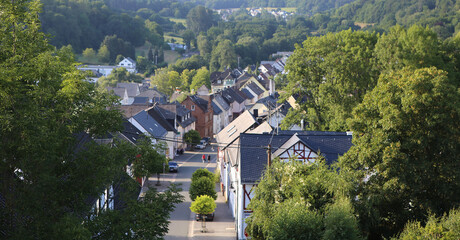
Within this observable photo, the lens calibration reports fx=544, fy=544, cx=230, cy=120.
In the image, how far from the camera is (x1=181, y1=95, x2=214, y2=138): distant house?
6538 centimetres

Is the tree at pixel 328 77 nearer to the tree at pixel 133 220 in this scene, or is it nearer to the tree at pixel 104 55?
the tree at pixel 133 220

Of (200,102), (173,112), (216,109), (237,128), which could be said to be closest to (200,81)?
(216,109)

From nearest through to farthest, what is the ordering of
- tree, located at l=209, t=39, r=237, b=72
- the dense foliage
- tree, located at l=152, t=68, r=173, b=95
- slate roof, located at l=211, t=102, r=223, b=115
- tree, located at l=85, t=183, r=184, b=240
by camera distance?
the dense foliage → tree, located at l=85, t=183, r=184, b=240 → slate roof, located at l=211, t=102, r=223, b=115 → tree, located at l=152, t=68, r=173, b=95 → tree, located at l=209, t=39, r=237, b=72

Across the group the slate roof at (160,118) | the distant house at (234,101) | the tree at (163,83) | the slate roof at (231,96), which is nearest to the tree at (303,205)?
the slate roof at (160,118)

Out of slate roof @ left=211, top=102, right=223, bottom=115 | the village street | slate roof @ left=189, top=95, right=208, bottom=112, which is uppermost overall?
slate roof @ left=189, top=95, right=208, bottom=112

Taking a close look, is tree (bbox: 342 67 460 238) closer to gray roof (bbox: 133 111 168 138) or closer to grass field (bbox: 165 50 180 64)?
gray roof (bbox: 133 111 168 138)

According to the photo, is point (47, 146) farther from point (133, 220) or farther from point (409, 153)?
point (409, 153)

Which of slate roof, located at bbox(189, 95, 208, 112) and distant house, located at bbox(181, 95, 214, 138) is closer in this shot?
distant house, located at bbox(181, 95, 214, 138)

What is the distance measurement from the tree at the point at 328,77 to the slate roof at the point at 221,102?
35.5 meters

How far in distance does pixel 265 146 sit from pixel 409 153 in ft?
30.0

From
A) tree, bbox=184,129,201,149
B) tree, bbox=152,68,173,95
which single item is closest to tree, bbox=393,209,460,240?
tree, bbox=184,129,201,149

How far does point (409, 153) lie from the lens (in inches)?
767

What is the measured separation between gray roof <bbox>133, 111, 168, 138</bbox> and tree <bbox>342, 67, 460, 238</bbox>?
97.6 ft

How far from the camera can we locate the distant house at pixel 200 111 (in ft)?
214
